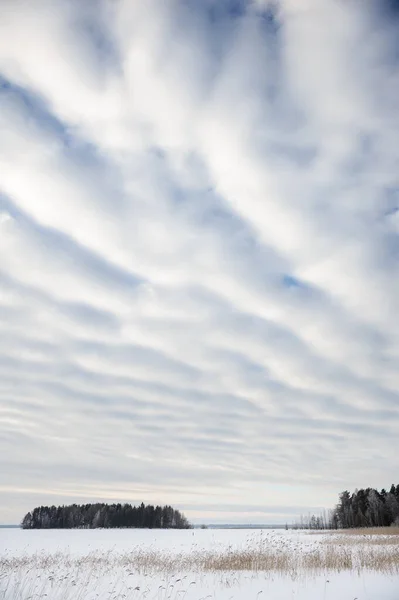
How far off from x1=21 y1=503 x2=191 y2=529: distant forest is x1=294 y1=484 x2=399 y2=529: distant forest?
162 ft

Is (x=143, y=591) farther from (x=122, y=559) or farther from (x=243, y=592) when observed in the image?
(x=122, y=559)

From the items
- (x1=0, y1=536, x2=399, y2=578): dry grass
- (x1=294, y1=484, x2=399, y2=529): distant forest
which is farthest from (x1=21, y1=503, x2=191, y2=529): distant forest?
(x1=0, y1=536, x2=399, y2=578): dry grass

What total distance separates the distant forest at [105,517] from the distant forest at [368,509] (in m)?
49.5

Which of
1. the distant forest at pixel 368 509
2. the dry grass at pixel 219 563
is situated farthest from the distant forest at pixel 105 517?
the dry grass at pixel 219 563

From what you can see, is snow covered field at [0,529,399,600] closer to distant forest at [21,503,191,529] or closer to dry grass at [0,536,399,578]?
dry grass at [0,536,399,578]

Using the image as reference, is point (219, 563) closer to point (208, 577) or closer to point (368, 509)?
point (208, 577)

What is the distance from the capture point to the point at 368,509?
336 feet

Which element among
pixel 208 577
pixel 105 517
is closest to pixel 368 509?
pixel 105 517

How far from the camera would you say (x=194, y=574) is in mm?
16875

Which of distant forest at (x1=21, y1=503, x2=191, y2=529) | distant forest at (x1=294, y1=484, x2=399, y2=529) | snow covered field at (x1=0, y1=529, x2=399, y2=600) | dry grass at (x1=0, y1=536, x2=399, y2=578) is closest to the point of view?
snow covered field at (x1=0, y1=529, x2=399, y2=600)

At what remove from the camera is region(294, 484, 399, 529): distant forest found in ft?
329

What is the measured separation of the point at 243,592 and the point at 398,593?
4.39 metres

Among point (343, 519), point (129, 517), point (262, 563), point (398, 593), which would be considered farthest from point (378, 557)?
point (129, 517)

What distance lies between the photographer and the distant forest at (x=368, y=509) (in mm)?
100375
